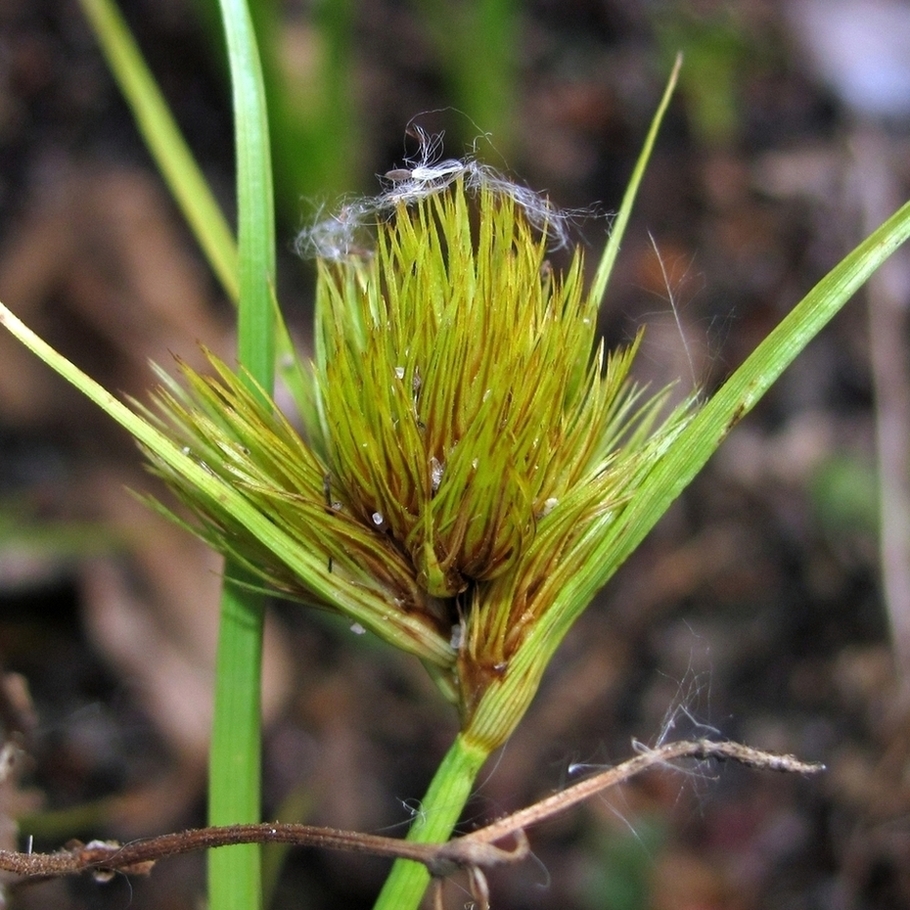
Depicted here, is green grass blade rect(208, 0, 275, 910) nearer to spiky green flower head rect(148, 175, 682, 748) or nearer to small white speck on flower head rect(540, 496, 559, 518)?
spiky green flower head rect(148, 175, 682, 748)

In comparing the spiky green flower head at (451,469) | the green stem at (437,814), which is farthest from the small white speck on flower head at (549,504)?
the green stem at (437,814)

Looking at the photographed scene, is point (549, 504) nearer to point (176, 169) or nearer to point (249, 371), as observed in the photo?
point (249, 371)

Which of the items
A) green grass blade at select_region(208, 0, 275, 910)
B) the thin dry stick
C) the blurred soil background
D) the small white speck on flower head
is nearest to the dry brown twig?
the thin dry stick

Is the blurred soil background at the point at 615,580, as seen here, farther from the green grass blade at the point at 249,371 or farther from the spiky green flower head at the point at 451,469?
the spiky green flower head at the point at 451,469

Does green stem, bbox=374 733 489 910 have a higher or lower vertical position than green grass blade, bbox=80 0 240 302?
lower

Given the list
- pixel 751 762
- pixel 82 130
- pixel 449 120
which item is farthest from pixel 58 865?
pixel 449 120

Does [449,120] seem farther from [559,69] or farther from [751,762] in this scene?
[751,762]
